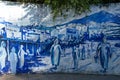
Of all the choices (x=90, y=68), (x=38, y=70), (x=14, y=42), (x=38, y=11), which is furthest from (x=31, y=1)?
(x=90, y=68)

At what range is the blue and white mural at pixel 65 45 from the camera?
8914 mm

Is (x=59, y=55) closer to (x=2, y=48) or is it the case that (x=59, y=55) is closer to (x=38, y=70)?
(x=38, y=70)

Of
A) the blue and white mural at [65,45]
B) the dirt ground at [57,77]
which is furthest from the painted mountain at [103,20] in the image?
the dirt ground at [57,77]

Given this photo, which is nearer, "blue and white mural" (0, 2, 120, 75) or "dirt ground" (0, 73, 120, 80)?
"dirt ground" (0, 73, 120, 80)

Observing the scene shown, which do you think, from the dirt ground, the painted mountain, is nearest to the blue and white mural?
the painted mountain

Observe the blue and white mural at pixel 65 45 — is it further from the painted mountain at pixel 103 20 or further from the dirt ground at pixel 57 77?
the dirt ground at pixel 57 77

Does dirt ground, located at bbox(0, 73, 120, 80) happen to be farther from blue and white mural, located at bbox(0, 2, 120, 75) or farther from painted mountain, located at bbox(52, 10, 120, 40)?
painted mountain, located at bbox(52, 10, 120, 40)

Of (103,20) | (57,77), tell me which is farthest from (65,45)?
(103,20)

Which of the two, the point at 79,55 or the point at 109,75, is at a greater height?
the point at 79,55

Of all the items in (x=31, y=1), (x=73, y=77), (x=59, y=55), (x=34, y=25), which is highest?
(x=31, y=1)

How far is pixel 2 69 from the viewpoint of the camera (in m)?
9.00

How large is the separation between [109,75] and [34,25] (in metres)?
2.52

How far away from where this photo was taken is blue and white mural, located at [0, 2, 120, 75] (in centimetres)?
891

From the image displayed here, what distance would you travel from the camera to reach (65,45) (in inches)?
356
